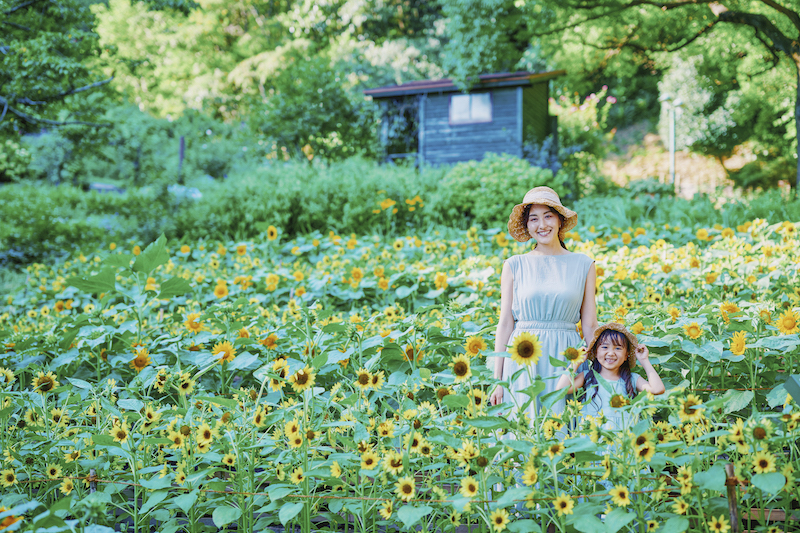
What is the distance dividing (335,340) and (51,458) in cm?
114

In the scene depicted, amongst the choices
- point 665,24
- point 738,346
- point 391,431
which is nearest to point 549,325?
point 738,346

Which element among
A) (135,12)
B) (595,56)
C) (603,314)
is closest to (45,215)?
(603,314)

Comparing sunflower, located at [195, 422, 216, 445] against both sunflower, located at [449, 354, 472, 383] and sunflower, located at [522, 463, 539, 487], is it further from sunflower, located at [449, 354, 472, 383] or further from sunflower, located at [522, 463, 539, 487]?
sunflower, located at [522, 463, 539, 487]

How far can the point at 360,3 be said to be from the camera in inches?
915

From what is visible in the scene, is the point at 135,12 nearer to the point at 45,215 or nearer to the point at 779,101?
the point at 45,215

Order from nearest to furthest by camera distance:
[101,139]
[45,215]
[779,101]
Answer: [45,215] < [101,139] < [779,101]

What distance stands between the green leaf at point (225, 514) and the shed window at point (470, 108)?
50.5 feet

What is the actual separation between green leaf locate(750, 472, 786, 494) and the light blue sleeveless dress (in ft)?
2.90

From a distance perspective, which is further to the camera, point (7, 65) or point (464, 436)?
point (7, 65)

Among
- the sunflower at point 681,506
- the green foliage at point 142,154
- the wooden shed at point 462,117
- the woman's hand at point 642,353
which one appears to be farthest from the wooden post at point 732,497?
the green foliage at point 142,154

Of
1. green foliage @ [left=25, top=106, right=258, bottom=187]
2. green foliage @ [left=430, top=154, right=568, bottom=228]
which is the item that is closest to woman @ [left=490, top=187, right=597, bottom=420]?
green foliage @ [left=430, top=154, right=568, bottom=228]

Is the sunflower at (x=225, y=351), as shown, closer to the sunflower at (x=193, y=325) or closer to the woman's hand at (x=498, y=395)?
the sunflower at (x=193, y=325)

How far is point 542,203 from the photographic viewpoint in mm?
2330

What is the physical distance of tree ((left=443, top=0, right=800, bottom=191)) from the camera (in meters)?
11.9
